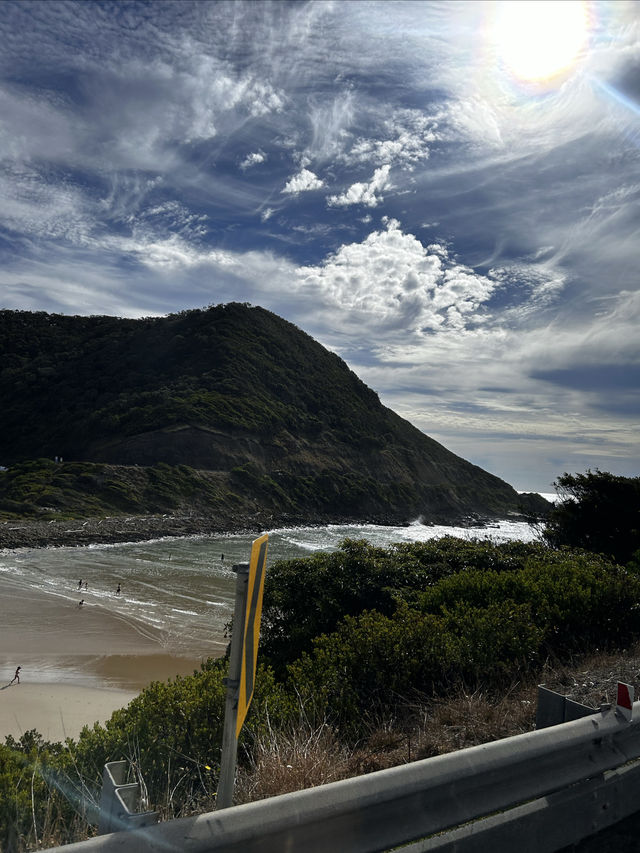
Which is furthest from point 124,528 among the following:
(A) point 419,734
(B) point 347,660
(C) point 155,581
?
(A) point 419,734

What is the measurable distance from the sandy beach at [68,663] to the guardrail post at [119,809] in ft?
31.7

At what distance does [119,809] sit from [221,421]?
75.2m

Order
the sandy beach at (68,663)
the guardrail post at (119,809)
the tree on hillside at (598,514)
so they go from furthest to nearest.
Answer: the tree on hillside at (598,514) < the sandy beach at (68,663) < the guardrail post at (119,809)

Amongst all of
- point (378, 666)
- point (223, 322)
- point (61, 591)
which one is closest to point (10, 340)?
point (223, 322)

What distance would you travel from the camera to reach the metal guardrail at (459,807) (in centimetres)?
188

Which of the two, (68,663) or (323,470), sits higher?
(323,470)

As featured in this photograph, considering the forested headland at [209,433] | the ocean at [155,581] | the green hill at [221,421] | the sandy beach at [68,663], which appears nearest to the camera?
the sandy beach at [68,663]

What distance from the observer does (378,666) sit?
5602 mm

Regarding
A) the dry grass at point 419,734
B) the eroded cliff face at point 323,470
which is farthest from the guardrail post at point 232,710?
the eroded cliff face at point 323,470

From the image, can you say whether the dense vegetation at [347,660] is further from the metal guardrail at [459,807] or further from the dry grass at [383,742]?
the metal guardrail at [459,807]

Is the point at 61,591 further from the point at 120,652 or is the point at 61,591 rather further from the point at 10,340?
the point at 10,340

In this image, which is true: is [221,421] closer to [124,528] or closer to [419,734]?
[124,528]

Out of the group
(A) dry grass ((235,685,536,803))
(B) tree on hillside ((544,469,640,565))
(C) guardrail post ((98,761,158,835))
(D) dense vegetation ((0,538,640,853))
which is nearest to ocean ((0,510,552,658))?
(D) dense vegetation ((0,538,640,853))

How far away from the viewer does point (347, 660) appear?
5715 millimetres
